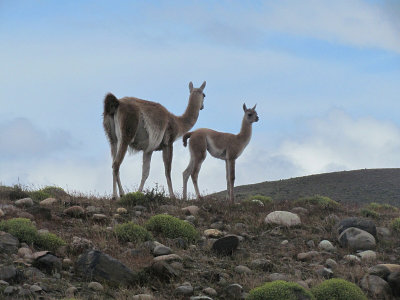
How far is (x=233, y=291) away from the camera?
10.0m

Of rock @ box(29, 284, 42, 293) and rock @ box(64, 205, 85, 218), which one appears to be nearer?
rock @ box(29, 284, 42, 293)

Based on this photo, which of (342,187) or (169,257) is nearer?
(169,257)

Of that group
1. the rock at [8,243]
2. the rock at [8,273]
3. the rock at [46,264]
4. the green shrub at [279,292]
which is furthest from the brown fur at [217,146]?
the rock at [8,273]

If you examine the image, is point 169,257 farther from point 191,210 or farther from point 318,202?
point 318,202

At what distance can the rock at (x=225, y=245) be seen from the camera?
40.7 ft

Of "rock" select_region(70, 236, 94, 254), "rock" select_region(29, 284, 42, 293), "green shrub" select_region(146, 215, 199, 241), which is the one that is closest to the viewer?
"rock" select_region(29, 284, 42, 293)

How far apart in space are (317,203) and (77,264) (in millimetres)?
10995

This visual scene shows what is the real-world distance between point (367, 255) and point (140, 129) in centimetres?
740

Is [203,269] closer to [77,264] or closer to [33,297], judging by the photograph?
[77,264]

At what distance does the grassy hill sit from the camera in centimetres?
3012

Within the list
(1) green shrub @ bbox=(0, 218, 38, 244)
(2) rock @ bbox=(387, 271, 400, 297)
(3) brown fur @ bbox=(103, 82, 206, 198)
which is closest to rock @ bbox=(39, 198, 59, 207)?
(3) brown fur @ bbox=(103, 82, 206, 198)

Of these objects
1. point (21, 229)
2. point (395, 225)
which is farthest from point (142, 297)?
point (395, 225)

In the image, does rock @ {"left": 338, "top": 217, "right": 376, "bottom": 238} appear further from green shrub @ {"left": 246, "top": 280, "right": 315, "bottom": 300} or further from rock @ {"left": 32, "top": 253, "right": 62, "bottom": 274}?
rock @ {"left": 32, "top": 253, "right": 62, "bottom": 274}

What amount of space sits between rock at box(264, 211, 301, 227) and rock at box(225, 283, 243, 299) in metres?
5.43
